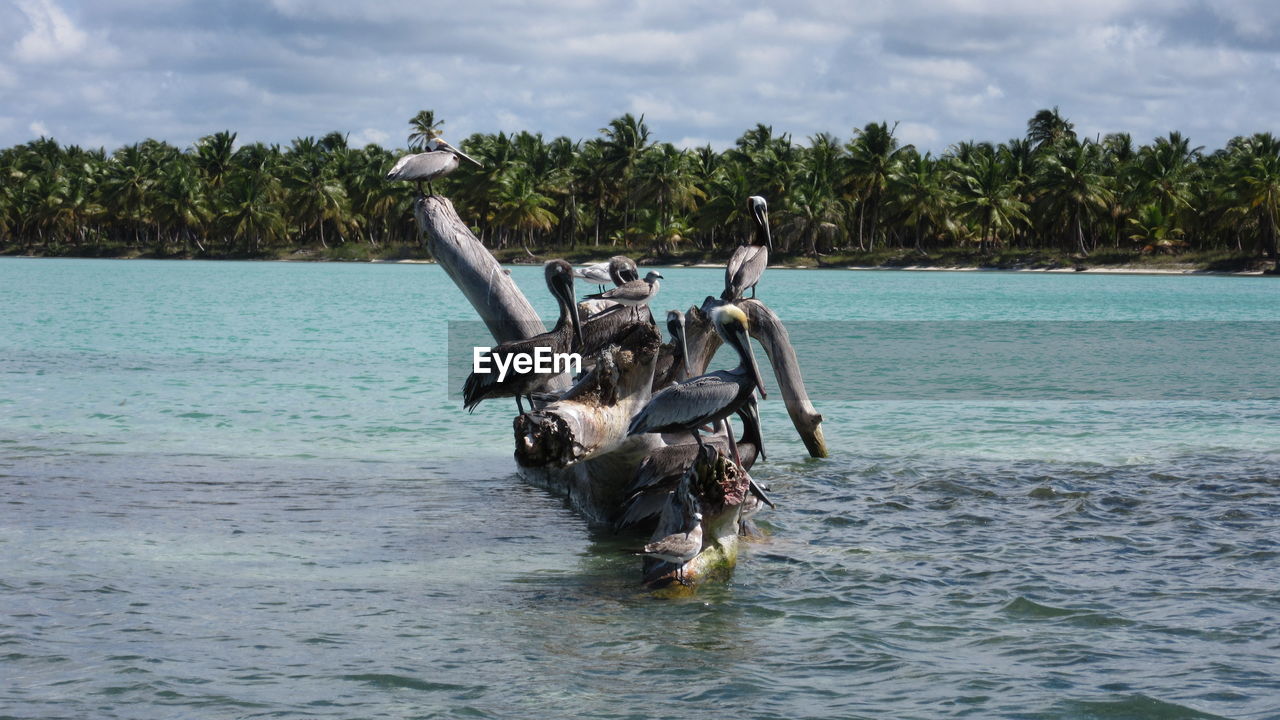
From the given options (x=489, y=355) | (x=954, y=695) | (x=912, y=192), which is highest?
(x=912, y=192)

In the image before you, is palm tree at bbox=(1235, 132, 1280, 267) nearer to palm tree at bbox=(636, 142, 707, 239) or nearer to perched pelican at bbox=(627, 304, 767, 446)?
palm tree at bbox=(636, 142, 707, 239)

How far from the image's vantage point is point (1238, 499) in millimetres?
10914

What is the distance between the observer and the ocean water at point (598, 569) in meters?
6.15

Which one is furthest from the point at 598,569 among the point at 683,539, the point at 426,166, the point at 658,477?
the point at 426,166

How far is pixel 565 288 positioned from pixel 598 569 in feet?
8.85

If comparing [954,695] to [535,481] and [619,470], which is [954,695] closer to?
[619,470]

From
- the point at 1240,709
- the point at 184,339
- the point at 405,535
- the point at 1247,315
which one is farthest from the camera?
the point at 1247,315

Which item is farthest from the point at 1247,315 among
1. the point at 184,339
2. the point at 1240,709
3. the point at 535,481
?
the point at 1240,709

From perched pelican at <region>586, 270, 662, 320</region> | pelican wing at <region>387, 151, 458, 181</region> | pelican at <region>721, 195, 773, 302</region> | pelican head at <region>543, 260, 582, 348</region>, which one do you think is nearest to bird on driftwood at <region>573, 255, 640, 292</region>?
pelican head at <region>543, 260, 582, 348</region>

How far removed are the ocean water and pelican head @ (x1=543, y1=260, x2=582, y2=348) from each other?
5.24 feet

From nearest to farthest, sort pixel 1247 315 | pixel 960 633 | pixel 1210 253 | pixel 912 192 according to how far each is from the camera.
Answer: pixel 960 633 → pixel 1247 315 → pixel 1210 253 → pixel 912 192

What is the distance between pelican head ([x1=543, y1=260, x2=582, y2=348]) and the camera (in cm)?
1021

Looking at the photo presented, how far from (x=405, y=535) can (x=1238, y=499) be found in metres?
7.15

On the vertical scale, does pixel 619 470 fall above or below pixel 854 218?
below
